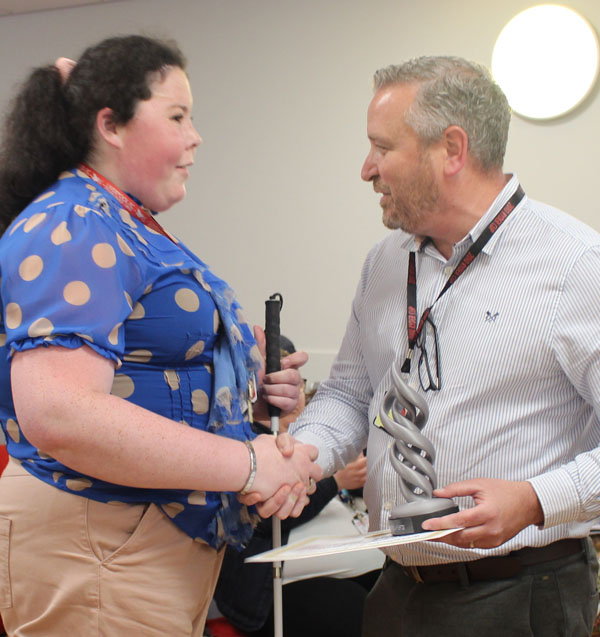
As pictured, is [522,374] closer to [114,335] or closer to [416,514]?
[416,514]

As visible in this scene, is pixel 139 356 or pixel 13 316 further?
pixel 139 356

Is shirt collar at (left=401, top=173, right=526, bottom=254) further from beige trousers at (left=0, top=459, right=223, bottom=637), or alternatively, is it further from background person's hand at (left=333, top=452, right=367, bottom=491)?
background person's hand at (left=333, top=452, right=367, bottom=491)

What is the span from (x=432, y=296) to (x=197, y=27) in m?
3.07

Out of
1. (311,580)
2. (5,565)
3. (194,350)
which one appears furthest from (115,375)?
(311,580)

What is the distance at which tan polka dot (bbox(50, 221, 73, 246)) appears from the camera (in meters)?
1.04

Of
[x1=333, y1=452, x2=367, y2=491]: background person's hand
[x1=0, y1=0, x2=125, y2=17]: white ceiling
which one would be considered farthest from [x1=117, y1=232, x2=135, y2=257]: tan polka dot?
[x1=0, y1=0, x2=125, y2=17]: white ceiling

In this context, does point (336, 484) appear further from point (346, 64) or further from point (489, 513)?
point (346, 64)

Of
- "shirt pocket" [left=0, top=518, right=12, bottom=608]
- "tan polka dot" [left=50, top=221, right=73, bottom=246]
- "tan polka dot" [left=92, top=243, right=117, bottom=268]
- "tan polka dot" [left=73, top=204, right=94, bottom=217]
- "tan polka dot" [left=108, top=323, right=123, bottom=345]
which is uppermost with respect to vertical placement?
"tan polka dot" [left=73, top=204, right=94, bottom=217]

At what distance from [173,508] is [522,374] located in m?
0.68

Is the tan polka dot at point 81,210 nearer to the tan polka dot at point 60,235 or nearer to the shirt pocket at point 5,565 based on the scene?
the tan polka dot at point 60,235

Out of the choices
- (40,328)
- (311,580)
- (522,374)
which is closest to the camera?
(40,328)

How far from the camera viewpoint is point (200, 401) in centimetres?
121

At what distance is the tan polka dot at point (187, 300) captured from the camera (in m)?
1.17

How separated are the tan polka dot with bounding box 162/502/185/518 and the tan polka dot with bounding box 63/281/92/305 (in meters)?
0.39
